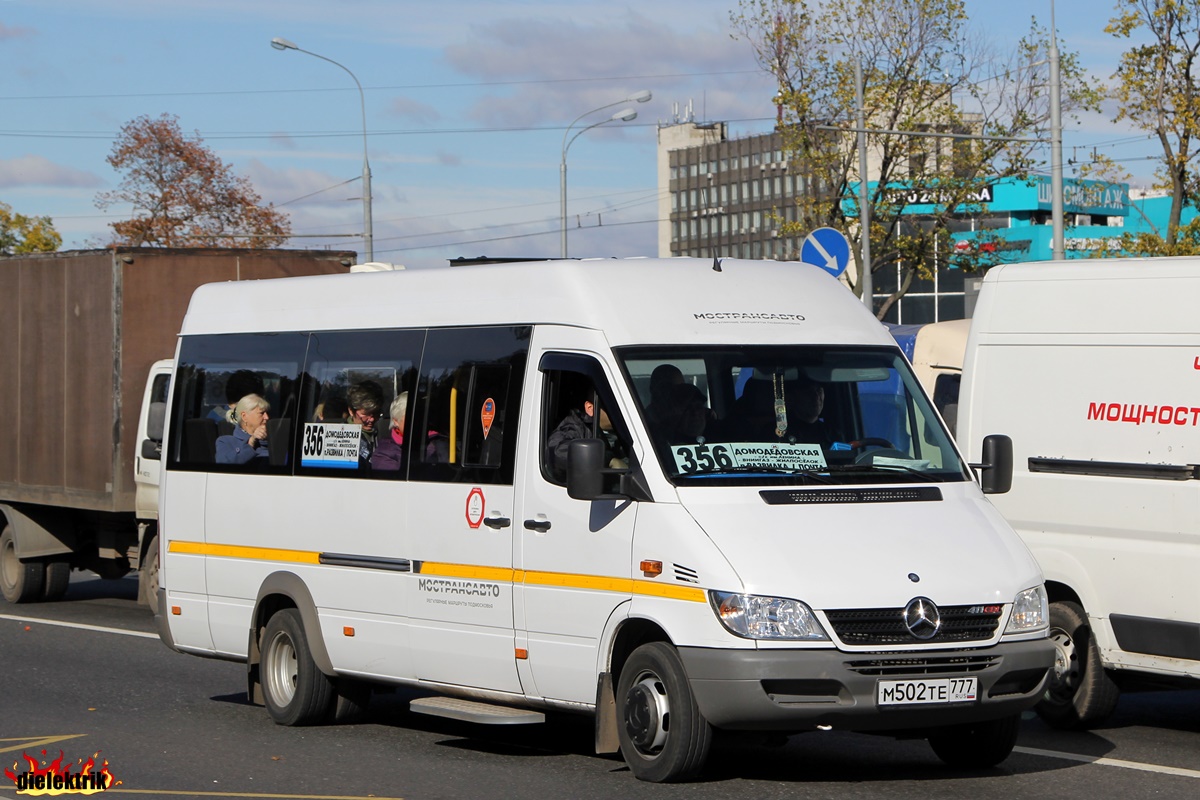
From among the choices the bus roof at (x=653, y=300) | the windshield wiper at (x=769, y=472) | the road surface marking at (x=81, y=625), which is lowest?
the road surface marking at (x=81, y=625)

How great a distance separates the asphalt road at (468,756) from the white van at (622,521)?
0.90 feet

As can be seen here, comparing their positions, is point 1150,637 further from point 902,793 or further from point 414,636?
point 414,636

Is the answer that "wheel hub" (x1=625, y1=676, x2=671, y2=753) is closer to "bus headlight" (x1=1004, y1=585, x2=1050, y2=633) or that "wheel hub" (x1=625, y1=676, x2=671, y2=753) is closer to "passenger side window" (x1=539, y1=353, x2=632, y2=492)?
"passenger side window" (x1=539, y1=353, x2=632, y2=492)

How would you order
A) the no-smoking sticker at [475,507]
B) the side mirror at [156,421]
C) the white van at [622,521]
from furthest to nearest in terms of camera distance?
the side mirror at [156,421], the no-smoking sticker at [475,507], the white van at [622,521]

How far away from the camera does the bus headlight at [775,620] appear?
782cm

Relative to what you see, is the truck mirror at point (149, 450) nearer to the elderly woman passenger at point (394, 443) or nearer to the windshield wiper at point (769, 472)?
the elderly woman passenger at point (394, 443)

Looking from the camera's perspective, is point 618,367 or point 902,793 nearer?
point 902,793

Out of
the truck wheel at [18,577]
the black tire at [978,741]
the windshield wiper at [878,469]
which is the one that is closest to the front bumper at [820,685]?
the black tire at [978,741]

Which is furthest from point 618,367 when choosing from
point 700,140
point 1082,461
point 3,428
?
point 700,140

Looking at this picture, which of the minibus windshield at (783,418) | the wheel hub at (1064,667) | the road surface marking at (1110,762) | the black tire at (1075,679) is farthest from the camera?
the wheel hub at (1064,667)

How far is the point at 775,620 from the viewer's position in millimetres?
7832

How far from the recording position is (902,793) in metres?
8.20

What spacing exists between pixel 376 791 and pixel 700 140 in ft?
453

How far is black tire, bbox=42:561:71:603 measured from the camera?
19125mm
